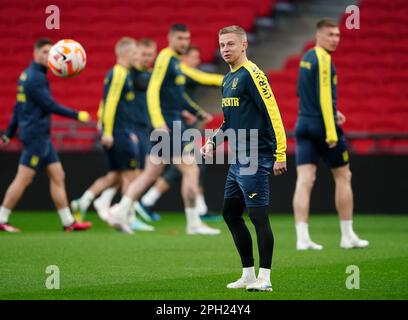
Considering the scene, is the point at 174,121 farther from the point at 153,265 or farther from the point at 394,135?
the point at 394,135

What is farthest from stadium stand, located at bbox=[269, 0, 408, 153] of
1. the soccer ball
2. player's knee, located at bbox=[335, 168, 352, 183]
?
the soccer ball

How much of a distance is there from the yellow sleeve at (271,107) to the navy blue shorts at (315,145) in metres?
2.96

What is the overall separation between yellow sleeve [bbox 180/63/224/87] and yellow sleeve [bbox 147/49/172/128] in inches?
41.6

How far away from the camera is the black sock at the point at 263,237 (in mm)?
6949

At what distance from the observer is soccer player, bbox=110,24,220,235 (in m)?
11.7

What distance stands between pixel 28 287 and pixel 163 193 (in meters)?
8.86

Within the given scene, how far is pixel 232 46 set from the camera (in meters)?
7.05

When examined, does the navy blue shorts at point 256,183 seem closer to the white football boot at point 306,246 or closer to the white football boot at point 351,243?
the white football boot at point 306,246

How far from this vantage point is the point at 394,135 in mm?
14961

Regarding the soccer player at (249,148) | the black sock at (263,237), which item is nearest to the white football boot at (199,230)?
the soccer player at (249,148)

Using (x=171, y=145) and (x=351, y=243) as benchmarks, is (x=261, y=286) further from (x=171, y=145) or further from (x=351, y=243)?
(x=171, y=145)

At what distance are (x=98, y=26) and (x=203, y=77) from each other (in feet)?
25.3
